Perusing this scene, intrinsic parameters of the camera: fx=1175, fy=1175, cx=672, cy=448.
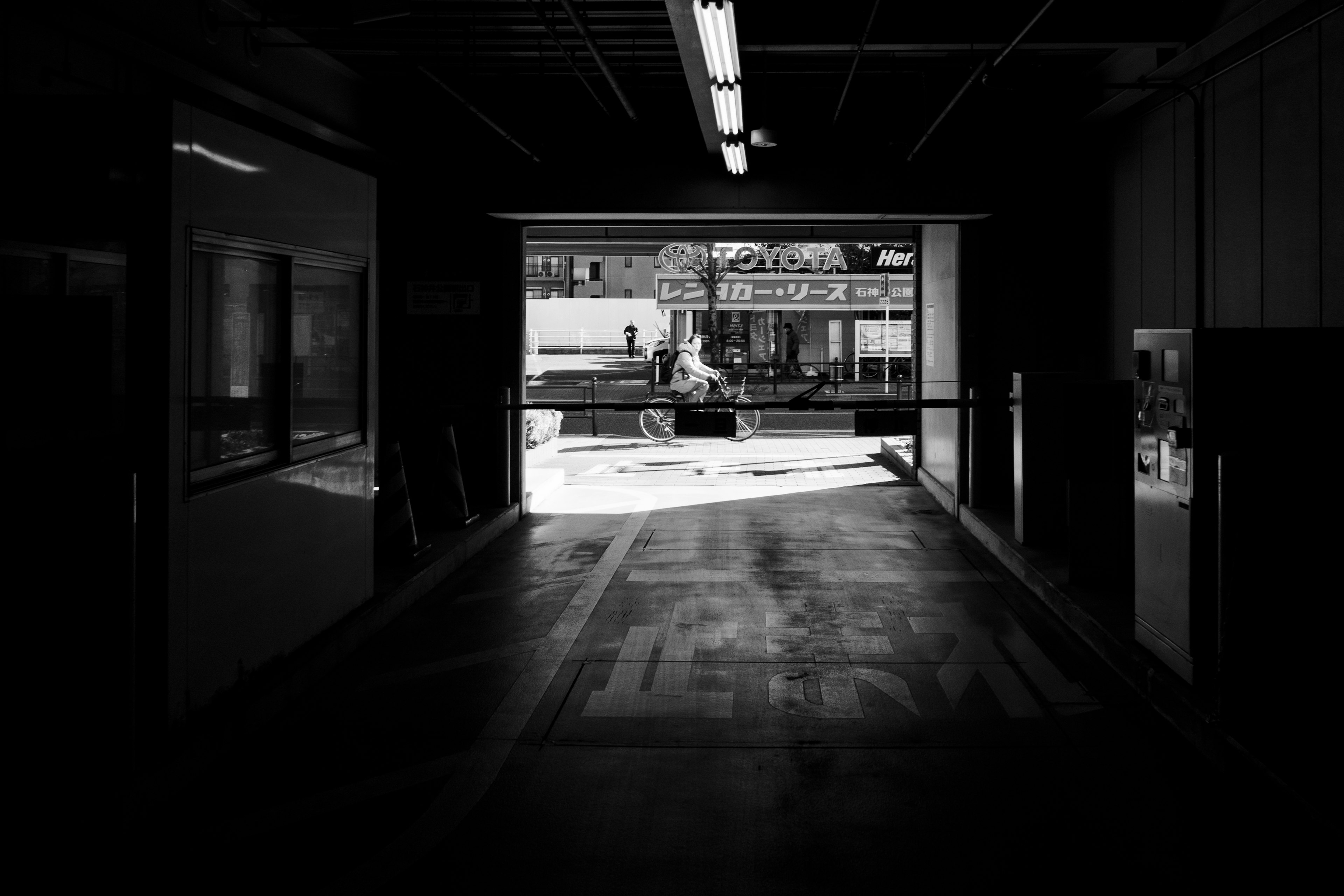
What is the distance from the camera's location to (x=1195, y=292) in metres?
8.22

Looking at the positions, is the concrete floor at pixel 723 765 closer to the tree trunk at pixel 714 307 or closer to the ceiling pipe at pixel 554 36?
the ceiling pipe at pixel 554 36

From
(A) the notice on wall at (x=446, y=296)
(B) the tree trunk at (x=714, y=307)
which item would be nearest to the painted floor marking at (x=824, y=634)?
(A) the notice on wall at (x=446, y=296)

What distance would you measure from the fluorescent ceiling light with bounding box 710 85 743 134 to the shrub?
10218 millimetres

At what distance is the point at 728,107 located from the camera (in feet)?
27.1

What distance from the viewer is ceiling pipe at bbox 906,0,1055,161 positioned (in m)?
6.76

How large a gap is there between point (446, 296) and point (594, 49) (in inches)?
201

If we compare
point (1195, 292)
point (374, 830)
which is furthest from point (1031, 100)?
point (374, 830)

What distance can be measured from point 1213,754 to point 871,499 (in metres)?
8.61

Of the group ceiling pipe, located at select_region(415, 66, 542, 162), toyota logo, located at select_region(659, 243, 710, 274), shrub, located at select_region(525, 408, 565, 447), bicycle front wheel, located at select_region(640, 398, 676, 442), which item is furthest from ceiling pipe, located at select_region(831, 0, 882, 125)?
toyota logo, located at select_region(659, 243, 710, 274)

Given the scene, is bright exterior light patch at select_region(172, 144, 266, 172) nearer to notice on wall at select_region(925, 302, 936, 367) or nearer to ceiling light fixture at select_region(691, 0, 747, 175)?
ceiling light fixture at select_region(691, 0, 747, 175)

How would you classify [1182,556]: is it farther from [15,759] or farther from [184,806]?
[15,759]

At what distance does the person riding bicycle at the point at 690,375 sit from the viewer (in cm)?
2064

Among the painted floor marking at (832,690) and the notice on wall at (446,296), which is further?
the notice on wall at (446,296)

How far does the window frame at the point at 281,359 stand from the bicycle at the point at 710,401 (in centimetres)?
1212
